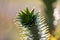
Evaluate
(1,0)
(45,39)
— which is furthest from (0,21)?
(45,39)

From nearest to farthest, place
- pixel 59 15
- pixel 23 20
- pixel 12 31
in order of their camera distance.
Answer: pixel 23 20 < pixel 59 15 < pixel 12 31

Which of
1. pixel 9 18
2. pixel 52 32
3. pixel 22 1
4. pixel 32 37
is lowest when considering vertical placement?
pixel 32 37

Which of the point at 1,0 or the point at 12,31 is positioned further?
the point at 1,0

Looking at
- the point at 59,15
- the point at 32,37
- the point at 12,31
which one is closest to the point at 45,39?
the point at 32,37

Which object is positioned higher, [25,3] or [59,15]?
[25,3]

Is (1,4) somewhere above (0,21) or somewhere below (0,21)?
above

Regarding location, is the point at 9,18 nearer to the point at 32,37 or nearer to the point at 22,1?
the point at 22,1

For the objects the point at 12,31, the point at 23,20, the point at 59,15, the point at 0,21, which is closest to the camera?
the point at 23,20

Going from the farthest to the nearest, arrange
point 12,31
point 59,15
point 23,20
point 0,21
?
point 0,21
point 12,31
point 59,15
point 23,20

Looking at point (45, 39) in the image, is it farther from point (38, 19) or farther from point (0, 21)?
point (0, 21)
